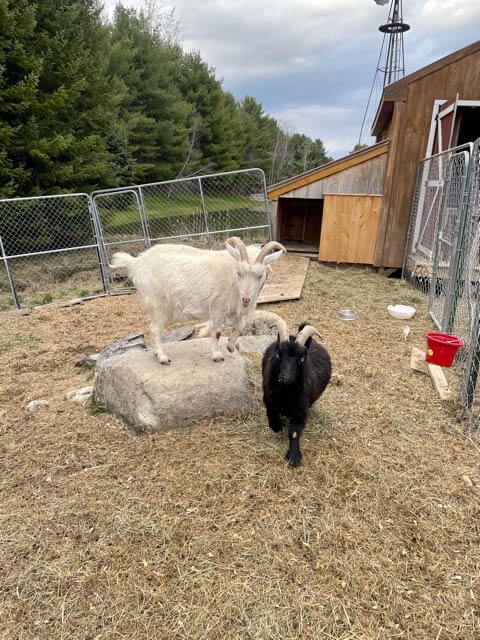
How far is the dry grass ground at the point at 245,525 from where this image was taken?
80.9 inches

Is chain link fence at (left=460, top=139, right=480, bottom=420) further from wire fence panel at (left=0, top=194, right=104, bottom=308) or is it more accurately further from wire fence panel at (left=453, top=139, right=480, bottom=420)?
wire fence panel at (left=0, top=194, right=104, bottom=308)

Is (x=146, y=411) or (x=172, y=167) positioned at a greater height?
(x=172, y=167)

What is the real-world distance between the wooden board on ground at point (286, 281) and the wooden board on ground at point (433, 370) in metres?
3.09

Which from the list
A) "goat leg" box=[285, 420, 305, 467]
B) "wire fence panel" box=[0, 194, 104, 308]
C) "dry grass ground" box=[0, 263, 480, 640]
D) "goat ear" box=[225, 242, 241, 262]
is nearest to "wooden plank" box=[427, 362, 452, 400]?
"dry grass ground" box=[0, 263, 480, 640]

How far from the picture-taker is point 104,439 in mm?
3580

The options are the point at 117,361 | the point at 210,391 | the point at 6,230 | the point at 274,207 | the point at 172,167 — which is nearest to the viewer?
the point at 210,391

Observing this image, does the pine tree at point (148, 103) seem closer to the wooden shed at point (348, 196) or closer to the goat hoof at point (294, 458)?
the wooden shed at point (348, 196)

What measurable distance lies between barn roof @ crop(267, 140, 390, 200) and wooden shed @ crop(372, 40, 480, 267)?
41 centimetres

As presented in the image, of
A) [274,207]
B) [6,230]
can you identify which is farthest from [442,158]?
[6,230]

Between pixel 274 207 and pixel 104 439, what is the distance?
9.84m

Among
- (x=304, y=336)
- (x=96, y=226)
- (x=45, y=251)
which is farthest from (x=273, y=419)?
(x=45, y=251)

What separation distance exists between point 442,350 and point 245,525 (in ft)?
11.8

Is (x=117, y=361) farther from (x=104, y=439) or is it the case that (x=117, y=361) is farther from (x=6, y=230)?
(x=6, y=230)

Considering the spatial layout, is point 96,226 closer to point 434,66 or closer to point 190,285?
point 190,285
